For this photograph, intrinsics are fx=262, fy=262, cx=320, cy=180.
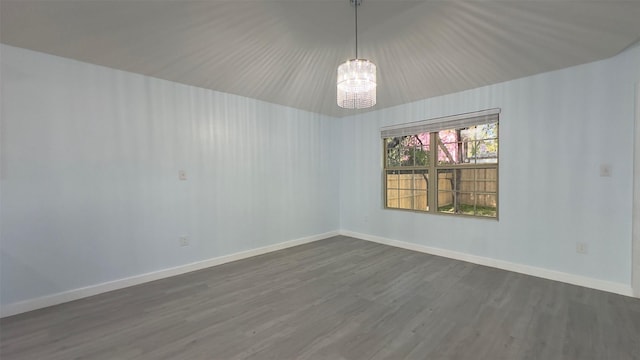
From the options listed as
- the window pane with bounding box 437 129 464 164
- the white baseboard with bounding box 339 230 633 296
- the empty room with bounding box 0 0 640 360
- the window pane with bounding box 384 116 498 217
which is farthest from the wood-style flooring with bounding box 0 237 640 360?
the window pane with bounding box 437 129 464 164

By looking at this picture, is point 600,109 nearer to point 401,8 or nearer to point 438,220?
point 438,220

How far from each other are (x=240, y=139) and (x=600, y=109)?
4.36 m

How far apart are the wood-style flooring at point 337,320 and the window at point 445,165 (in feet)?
3.46

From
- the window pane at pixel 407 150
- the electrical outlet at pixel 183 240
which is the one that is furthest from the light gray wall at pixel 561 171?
the electrical outlet at pixel 183 240

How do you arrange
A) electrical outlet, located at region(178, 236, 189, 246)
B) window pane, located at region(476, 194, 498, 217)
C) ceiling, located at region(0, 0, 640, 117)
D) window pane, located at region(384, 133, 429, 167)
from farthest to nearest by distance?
window pane, located at region(384, 133, 429, 167) → window pane, located at region(476, 194, 498, 217) → electrical outlet, located at region(178, 236, 189, 246) → ceiling, located at region(0, 0, 640, 117)

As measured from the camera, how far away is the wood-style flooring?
1864 mm

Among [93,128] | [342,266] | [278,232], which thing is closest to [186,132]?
[93,128]

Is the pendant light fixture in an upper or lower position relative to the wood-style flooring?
upper

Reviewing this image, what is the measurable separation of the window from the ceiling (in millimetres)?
771

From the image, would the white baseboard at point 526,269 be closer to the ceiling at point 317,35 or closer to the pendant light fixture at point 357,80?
the ceiling at point 317,35

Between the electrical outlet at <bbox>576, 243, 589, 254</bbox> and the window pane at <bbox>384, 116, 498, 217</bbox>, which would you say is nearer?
the electrical outlet at <bbox>576, 243, 589, 254</bbox>

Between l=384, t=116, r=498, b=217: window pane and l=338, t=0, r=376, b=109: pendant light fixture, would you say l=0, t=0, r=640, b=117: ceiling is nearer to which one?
l=338, t=0, r=376, b=109: pendant light fixture

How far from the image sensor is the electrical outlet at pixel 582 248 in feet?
9.49

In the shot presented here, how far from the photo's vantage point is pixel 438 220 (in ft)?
13.3
